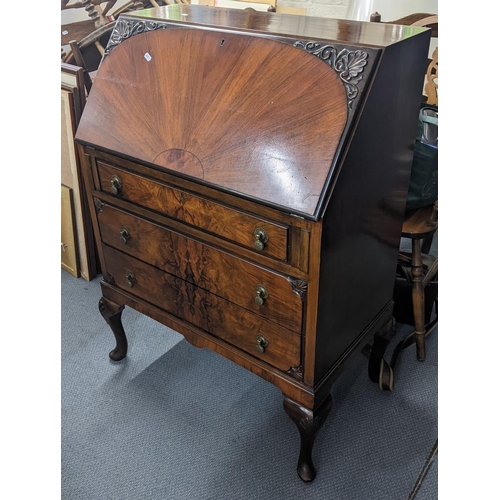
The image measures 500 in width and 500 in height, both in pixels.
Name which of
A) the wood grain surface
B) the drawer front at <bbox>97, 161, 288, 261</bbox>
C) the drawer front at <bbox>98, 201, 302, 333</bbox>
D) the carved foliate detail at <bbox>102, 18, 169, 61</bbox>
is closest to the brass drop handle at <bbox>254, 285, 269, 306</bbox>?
the drawer front at <bbox>98, 201, 302, 333</bbox>

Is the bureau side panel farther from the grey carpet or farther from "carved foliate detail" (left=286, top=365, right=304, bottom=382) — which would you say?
the grey carpet

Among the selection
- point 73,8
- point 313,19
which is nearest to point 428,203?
point 313,19

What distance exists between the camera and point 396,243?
5.27ft

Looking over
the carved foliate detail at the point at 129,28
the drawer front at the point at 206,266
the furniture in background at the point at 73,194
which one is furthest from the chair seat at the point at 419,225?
the furniture in background at the point at 73,194

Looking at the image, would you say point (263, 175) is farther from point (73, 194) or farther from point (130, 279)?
point (73, 194)

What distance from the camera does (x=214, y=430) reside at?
5.72 feet

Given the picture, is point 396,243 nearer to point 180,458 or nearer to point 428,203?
point 428,203

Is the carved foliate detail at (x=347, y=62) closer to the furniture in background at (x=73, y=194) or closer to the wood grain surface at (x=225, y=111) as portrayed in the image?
the wood grain surface at (x=225, y=111)

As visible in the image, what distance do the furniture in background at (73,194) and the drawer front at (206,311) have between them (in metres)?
0.66

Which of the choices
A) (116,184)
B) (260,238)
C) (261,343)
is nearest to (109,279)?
(116,184)

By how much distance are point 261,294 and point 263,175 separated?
0.31m

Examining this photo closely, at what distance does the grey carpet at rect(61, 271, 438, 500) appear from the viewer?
1571 mm

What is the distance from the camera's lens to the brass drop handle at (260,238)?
1243 millimetres

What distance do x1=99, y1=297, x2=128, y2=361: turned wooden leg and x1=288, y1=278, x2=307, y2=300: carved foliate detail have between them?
781 millimetres
